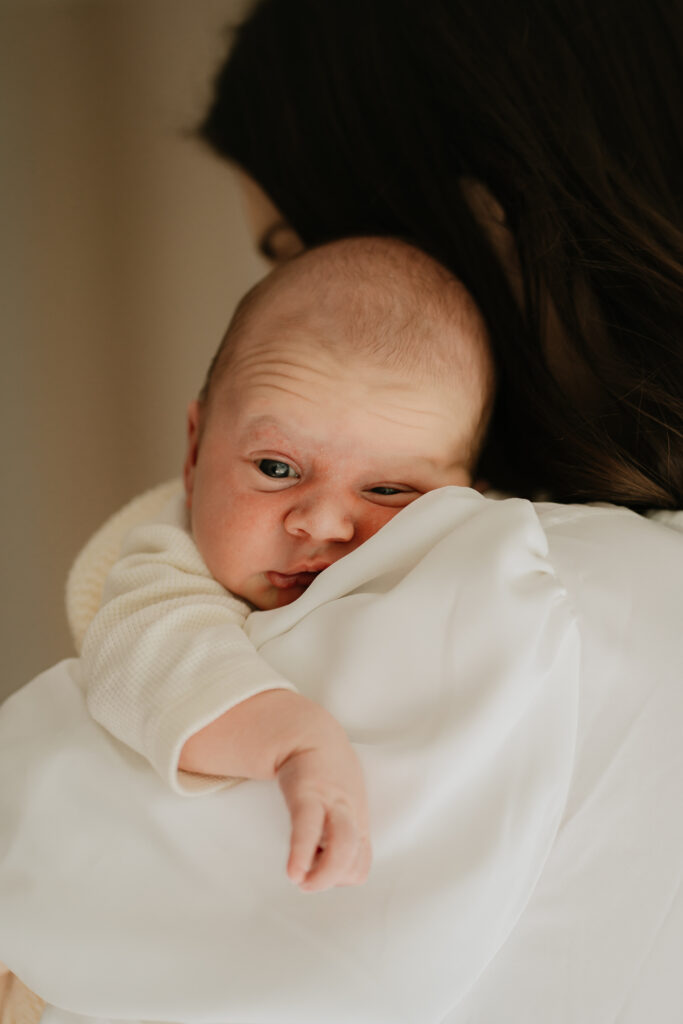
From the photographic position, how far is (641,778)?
2.13ft

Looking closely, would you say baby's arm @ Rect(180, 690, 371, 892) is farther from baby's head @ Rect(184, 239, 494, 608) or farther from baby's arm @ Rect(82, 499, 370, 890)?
baby's head @ Rect(184, 239, 494, 608)

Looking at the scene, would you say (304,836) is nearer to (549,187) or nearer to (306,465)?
(306,465)

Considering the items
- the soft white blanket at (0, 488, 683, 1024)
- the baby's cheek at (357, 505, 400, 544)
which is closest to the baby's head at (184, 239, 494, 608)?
the baby's cheek at (357, 505, 400, 544)

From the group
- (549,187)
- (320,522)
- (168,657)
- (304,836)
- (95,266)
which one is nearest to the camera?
(304,836)

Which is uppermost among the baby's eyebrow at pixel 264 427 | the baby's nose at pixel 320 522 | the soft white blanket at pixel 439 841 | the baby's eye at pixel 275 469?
the baby's eyebrow at pixel 264 427

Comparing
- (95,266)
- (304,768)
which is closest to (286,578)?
(304,768)

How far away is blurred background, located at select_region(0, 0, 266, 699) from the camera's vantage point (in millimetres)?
2041

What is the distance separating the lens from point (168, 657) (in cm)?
74

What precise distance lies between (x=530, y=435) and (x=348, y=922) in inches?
25.3

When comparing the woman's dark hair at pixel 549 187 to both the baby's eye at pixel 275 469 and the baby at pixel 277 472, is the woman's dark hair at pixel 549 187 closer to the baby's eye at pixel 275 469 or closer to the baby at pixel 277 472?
the baby at pixel 277 472

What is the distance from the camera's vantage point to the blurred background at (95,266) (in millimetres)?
2041

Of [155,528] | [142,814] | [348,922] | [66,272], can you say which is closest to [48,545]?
[66,272]

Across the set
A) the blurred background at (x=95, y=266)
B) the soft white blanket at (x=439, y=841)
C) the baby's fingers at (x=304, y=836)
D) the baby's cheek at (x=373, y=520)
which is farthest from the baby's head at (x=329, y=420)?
the blurred background at (x=95, y=266)

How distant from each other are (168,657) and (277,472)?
26 centimetres
